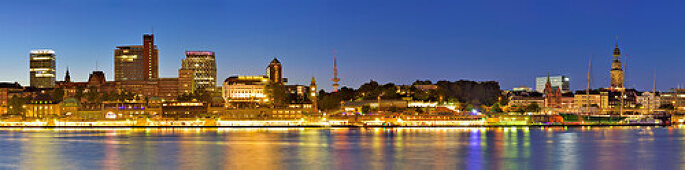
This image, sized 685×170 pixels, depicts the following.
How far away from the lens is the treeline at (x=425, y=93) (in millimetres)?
159250

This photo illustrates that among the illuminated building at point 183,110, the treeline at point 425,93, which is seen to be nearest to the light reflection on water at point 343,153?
the illuminated building at point 183,110

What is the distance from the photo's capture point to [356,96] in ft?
553

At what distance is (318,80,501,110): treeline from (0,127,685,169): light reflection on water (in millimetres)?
66864

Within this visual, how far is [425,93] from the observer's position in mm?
161375

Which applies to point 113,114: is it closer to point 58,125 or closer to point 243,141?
point 58,125

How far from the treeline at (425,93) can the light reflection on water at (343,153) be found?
66.9 meters

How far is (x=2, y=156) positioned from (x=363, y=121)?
74.1 m

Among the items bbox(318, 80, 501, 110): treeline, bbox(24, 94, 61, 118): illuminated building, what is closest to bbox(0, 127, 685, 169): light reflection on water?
bbox(318, 80, 501, 110): treeline

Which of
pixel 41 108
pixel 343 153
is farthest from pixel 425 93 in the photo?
pixel 343 153

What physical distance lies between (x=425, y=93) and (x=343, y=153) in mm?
93253

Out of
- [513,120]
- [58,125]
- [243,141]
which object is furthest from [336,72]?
[243,141]

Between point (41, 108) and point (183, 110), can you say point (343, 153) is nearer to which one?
point (183, 110)

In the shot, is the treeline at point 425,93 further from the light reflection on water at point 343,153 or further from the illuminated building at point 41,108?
the light reflection on water at point 343,153

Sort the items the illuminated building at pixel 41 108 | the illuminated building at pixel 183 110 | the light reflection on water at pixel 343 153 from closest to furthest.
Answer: the light reflection on water at pixel 343 153
the illuminated building at pixel 183 110
the illuminated building at pixel 41 108
